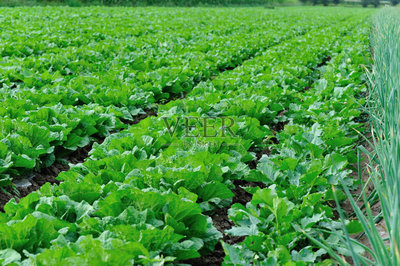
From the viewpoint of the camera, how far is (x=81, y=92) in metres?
5.29

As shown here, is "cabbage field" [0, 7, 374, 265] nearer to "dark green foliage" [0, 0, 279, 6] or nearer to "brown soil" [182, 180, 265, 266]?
"brown soil" [182, 180, 265, 266]

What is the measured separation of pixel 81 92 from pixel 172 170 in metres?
3.01

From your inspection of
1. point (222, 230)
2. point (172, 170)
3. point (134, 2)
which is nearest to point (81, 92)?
point (172, 170)

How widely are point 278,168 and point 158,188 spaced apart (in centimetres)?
102

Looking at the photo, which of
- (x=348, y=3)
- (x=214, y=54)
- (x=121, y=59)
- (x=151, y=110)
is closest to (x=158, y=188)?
(x=151, y=110)

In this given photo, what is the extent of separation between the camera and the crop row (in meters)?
3.59

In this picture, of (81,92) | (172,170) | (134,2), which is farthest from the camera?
(134,2)

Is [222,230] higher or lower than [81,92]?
lower

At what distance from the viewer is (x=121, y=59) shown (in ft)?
26.1

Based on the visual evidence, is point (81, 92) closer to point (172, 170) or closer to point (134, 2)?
point (172, 170)

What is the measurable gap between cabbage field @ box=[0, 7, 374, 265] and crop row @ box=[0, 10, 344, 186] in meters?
0.02

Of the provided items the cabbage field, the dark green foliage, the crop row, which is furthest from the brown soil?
the dark green foliage

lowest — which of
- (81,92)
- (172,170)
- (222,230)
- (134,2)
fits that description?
(222,230)

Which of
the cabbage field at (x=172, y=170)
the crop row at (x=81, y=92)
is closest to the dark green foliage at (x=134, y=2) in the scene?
the crop row at (x=81, y=92)
